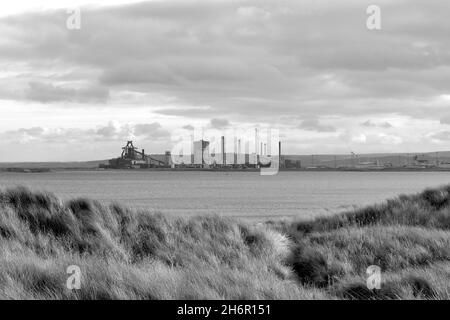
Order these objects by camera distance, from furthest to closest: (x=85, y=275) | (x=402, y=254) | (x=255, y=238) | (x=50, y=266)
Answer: (x=255, y=238) < (x=402, y=254) < (x=50, y=266) < (x=85, y=275)

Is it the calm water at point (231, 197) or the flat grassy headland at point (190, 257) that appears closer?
the flat grassy headland at point (190, 257)

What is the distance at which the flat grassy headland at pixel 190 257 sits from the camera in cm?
785

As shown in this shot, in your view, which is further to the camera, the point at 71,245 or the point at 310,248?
the point at 310,248

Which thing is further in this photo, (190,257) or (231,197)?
(231,197)

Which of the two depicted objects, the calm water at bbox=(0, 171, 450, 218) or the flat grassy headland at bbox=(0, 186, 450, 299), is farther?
the calm water at bbox=(0, 171, 450, 218)

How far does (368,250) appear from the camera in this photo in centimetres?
1296

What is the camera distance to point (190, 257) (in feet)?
37.8

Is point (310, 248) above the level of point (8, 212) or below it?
below

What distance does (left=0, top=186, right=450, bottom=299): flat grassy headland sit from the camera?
7.85 meters
